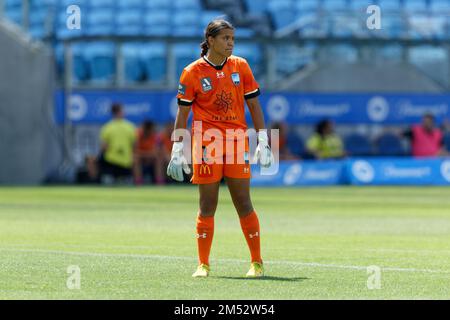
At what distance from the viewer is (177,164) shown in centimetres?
1070

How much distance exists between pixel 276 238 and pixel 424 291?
19.5ft

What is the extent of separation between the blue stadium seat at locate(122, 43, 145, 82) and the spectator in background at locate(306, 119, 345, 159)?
5406mm

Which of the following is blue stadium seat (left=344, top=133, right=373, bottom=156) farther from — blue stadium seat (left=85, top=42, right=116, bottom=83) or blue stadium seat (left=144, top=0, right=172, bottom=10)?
blue stadium seat (left=144, top=0, right=172, bottom=10)

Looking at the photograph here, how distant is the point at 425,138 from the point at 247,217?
2141 cm

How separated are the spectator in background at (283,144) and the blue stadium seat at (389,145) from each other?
7.85 feet

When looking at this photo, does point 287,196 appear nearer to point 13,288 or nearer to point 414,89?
point 414,89

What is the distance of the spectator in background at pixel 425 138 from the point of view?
3133 cm

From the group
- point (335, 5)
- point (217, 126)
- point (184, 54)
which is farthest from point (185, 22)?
point (217, 126)

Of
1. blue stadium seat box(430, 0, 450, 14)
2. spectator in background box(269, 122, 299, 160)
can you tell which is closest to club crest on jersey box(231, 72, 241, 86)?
spectator in background box(269, 122, 299, 160)

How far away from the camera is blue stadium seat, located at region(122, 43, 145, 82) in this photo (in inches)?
1362

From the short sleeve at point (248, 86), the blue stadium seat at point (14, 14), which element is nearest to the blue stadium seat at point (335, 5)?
the blue stadium seat at point (14, 14)

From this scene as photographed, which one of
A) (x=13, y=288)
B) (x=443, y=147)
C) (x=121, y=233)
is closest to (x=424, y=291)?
(x=13, y=288)

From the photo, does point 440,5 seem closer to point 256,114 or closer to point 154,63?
point 154,63

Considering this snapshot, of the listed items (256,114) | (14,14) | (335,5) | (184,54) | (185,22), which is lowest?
(256,114)
